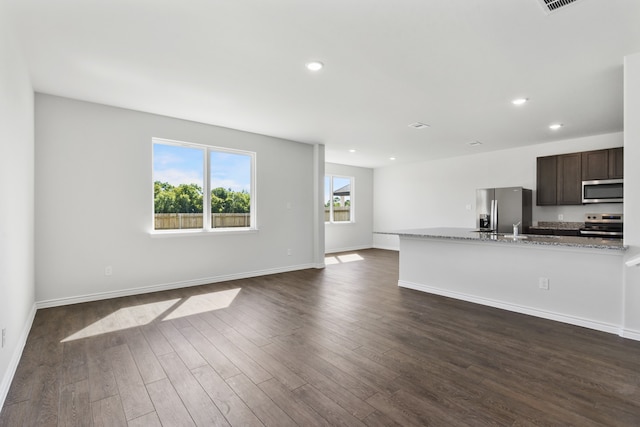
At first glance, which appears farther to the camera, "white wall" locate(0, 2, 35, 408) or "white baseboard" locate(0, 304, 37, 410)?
"white wall" locate(0, 2, 35, 408)

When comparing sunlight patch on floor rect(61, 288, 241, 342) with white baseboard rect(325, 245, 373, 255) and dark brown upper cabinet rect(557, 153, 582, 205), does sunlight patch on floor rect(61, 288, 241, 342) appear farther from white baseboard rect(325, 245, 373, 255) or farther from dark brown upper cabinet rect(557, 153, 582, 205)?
dark brown upper cabinet rect(557, 153, 582, 205)

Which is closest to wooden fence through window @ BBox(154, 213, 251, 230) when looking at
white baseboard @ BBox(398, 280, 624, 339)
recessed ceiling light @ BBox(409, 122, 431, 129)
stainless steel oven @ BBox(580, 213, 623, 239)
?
white baseboard @ BBox(398, 280, 624, 339)

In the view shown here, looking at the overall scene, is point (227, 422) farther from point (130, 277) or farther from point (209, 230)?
point (209, 230)

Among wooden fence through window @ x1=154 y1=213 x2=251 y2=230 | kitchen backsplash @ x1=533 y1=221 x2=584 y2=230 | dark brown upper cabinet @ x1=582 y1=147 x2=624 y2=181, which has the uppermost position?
dark brown upper cabinet @ x1=582 y1=147 x2=624 y2=181

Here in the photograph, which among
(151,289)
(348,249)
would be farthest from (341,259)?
(151,289)

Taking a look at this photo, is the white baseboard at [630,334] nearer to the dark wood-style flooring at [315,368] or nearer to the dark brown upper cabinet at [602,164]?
the dark wood-style flooring at [315,368]

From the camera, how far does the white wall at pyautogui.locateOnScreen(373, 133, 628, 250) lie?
19.2 ft

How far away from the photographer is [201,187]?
4969 millimetres

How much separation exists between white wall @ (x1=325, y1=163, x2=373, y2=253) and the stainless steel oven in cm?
514

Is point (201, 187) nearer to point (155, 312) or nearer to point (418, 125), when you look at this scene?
point (155, 312)

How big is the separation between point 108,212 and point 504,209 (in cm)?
675

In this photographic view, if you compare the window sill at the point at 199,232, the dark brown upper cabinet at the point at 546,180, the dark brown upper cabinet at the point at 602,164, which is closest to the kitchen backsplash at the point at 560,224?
the dark brown upper cabinet at the point at 546,180

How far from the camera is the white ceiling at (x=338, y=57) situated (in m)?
2.16

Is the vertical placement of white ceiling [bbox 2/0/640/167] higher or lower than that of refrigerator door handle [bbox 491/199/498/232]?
higher
